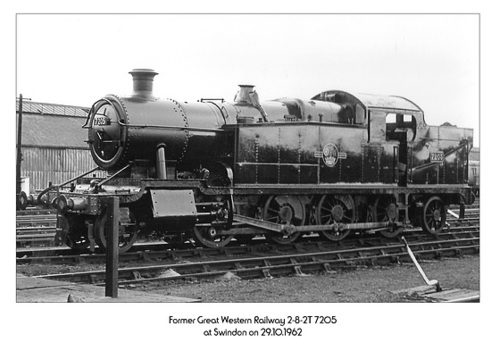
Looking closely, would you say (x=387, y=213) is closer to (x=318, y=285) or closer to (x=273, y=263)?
(x=273, y=263)

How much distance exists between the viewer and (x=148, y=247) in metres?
14.6

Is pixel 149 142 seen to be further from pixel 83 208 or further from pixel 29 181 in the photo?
pixel 29 181

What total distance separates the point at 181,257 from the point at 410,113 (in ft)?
22.7

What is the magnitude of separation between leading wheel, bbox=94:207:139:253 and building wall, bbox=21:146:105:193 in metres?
19.2

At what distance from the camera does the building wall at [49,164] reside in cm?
3194

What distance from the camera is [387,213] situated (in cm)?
1670

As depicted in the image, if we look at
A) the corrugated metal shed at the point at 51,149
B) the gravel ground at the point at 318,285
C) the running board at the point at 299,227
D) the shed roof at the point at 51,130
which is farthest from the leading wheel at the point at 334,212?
the corrugated metal shed at the point at 51,149

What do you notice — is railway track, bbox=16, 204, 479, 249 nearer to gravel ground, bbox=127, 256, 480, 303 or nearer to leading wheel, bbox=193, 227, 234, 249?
gravel ground, bbox=127, 256, 480, 303

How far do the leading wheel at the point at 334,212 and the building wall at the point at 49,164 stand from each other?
61.1ft

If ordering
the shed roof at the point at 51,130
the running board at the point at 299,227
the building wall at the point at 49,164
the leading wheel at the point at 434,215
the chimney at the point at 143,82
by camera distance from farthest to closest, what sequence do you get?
the shed roof at the point at 51,130, the building wall at the point at 49,164, the leading wheel at the point at 434,215, the running board at the point at 299,227, the chimney at the point at 143,82

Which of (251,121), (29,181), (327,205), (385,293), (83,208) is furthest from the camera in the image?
(29,181)

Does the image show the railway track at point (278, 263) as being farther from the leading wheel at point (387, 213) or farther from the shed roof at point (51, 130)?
the shed roof at point (51, 130)

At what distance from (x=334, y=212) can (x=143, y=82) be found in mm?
5080
